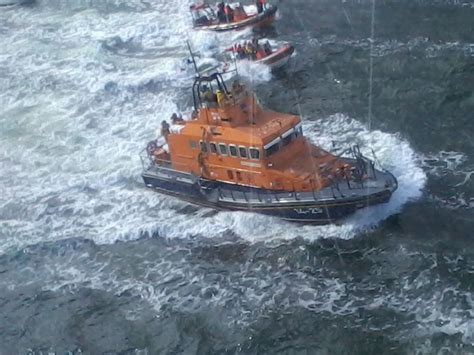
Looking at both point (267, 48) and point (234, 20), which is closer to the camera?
point (267, 48)

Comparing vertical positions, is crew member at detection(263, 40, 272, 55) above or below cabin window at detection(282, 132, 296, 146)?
below

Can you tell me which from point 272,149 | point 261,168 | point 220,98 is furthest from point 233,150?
point 220,98

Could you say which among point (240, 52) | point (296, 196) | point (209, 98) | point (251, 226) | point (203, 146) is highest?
point (209, 98)

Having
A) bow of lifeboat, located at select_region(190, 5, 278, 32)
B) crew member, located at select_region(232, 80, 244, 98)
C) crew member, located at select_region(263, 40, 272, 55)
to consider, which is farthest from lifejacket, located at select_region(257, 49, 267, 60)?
crew member, located at select_region(232, 80, 244, 98)

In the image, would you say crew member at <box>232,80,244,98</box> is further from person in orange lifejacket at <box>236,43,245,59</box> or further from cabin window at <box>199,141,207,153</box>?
person in orange lifejacket at <box>236,43,245,59</box>

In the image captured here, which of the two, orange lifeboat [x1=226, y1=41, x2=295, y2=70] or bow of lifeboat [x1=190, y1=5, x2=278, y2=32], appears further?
bow of lifeboat [x1=190, y1=5, x2=278, y2=32]

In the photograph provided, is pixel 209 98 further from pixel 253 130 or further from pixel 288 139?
pixel 288 139

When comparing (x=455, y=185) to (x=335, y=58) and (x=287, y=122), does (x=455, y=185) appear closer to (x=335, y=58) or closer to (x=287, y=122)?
(x=287, y=122)
